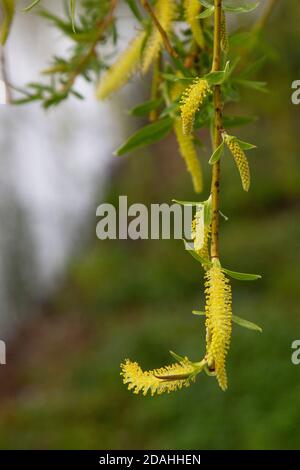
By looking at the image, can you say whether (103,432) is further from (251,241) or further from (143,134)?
(143,134)

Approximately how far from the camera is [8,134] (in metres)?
4.69

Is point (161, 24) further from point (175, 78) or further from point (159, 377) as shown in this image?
point (159, 377)

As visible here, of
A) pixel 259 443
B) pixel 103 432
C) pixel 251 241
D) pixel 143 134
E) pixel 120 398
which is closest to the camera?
pixel 143 134

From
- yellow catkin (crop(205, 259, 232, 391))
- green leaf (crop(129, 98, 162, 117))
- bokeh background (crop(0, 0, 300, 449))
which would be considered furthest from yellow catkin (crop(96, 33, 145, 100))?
bokeh background (crop(0, 0, 300, 449))

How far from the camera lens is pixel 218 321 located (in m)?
0.34

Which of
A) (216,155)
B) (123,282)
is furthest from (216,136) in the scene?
(123,282)

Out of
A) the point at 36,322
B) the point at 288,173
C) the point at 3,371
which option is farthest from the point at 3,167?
the point at 288,173

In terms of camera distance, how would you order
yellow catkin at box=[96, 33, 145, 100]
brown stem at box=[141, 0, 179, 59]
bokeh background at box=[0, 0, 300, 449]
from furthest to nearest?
bokeh background at box=[0, 0, 300, 449] < yellow catkin at box=[96, 33, 145, 100] < brown stem at box=[141, 0, 179, 59]

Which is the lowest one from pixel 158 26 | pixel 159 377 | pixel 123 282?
pixel 159 377

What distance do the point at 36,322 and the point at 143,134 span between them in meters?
4.16

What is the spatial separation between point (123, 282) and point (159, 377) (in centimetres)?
402

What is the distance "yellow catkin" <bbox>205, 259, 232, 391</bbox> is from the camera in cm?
34

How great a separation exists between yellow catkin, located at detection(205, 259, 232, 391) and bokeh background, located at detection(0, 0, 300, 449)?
1.85 m

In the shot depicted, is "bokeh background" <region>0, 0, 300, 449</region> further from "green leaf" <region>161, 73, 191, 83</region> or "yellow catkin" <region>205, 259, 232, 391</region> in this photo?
"yellow catkin" <region>205, 259, 232, 391</region>
